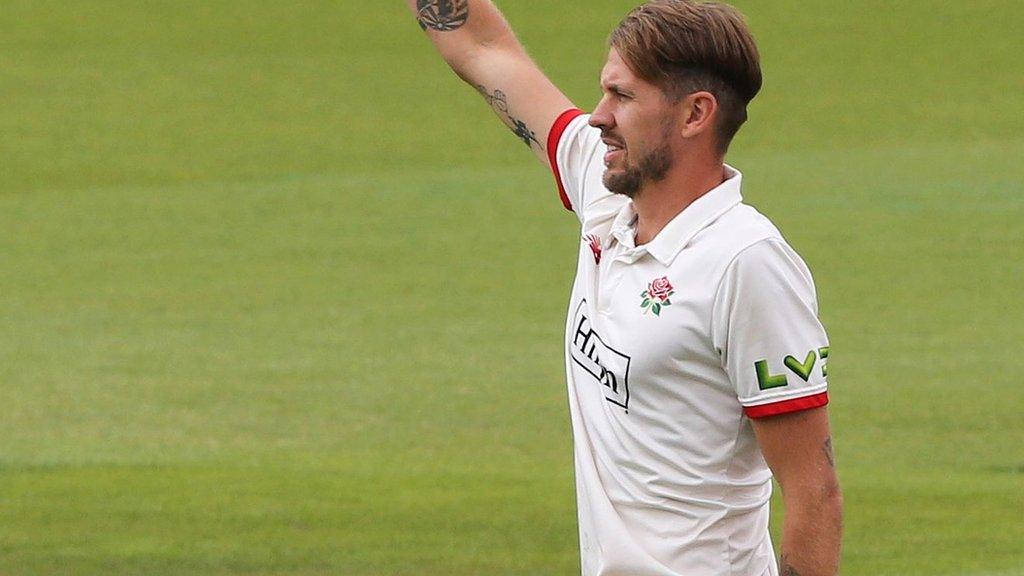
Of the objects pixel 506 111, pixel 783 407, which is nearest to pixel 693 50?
pixel 783 407

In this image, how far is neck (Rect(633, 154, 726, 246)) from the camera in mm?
3422

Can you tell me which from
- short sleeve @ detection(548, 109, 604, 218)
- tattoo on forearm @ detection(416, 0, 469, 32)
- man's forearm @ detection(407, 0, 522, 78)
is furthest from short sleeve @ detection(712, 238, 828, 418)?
tattoo on forearm @ detection(416, 0, 469, 32)

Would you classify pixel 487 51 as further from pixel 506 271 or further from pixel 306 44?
pixel 306 44

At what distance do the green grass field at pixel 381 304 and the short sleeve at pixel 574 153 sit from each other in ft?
11.8

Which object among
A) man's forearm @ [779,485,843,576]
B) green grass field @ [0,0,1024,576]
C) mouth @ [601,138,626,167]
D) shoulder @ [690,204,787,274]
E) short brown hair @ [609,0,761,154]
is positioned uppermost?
short brown hair @ [609,0,761,154]

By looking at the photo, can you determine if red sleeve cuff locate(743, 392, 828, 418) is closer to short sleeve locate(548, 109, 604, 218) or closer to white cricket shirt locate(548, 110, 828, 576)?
white cricket shirt locate(548, 110, 828, 576)

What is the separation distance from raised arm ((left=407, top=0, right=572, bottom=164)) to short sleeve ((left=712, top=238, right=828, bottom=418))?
3.38 ft

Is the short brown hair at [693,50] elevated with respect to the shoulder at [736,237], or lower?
elevated

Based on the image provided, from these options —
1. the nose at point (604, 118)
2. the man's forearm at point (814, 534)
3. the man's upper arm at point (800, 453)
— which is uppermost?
the nose at point (604, 118)

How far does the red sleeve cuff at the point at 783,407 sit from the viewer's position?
3.22 meters

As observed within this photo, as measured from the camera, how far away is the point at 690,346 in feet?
10.7

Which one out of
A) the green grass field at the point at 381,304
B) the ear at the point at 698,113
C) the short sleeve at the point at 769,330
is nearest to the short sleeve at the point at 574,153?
the ear at the point at 698,113

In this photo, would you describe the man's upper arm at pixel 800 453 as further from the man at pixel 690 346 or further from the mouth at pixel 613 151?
the mouth at pixel 613 151

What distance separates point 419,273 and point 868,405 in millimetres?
5503
